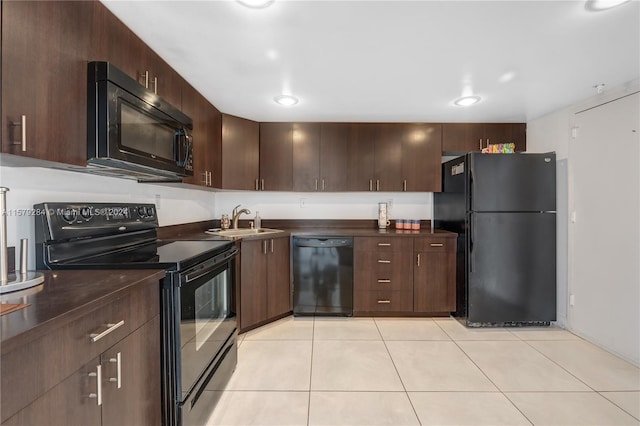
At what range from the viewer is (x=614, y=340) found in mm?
2352

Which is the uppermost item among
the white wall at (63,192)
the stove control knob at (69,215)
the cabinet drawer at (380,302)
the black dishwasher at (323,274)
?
the white wall at (63,192)

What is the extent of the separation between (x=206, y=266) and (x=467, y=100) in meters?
2.51

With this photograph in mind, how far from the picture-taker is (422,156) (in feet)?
10.8

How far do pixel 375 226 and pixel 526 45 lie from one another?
226 centimetres

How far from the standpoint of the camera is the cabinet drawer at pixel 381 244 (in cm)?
304

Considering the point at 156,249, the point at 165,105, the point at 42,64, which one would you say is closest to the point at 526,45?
the point at 165,105

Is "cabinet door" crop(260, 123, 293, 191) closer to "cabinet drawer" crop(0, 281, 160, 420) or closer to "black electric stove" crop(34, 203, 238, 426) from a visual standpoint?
"black electric stove" crop(34, 203, 238, 426)

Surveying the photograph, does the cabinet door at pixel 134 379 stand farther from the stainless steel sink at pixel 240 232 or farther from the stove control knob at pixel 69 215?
the stainless steel sink at pixel 240 232

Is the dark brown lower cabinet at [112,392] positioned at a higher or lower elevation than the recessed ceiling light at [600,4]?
lower

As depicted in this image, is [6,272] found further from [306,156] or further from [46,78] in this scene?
[306,156]

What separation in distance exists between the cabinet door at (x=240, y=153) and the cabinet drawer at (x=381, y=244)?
4.26 feet

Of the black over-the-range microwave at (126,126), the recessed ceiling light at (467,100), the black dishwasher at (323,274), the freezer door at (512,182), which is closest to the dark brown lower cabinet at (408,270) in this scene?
the black dishwasher at (323,274)

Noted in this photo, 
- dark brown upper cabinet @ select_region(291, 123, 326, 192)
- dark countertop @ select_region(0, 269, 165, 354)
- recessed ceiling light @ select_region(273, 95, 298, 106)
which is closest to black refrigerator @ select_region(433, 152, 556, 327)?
dark brown upper cabinet @ select_region(291, 123, 326, 192)

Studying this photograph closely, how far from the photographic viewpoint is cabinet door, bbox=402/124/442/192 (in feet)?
10.8
